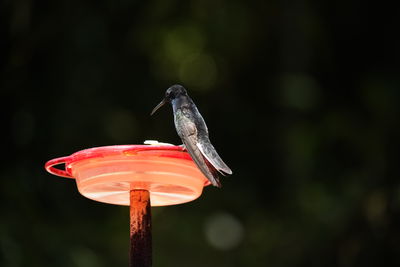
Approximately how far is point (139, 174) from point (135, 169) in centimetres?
2

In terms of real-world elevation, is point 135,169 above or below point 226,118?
below

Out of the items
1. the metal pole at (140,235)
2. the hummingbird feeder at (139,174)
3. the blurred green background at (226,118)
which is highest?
the blurred green background at (226,118)

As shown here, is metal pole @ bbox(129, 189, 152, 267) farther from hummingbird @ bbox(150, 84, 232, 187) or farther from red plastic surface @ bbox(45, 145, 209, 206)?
hummingbird @ bbox(150, 84, 232, 187)

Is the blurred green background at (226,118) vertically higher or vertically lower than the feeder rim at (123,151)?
higher

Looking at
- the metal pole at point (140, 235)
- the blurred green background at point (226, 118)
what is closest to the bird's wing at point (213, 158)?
the metal pole at point (140, 235)

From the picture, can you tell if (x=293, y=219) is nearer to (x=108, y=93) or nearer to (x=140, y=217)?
(x=108, y=93)

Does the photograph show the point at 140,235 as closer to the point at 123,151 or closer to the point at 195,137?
the point at 123,151

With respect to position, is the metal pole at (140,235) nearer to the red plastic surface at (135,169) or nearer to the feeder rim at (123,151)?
the red plastic surface at (135,169)

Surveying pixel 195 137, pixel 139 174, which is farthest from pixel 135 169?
pixel 195 137

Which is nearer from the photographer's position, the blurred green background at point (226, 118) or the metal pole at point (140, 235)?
the metal pole at point (140, 235)

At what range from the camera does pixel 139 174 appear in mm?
2377

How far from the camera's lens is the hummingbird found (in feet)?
7.85

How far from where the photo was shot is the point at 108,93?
8.23m

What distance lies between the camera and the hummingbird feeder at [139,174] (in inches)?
92.0
